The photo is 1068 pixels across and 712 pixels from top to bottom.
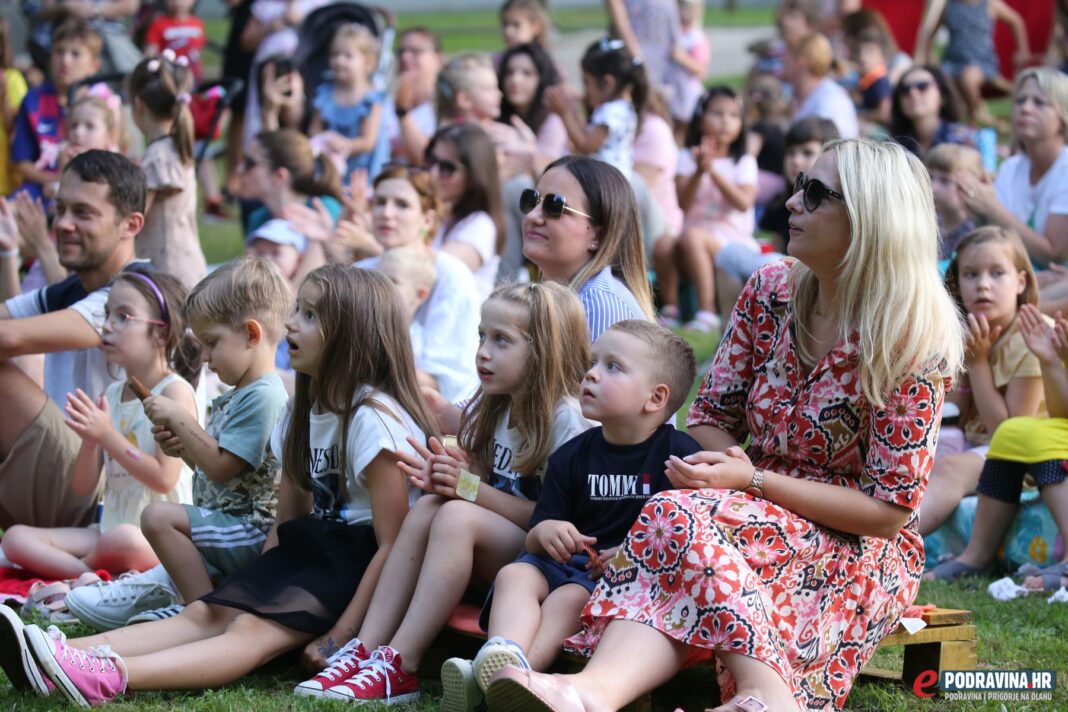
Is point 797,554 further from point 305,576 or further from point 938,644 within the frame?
point 305,576

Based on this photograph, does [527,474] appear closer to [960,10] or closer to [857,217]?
[857,217]

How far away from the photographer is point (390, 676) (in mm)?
3697

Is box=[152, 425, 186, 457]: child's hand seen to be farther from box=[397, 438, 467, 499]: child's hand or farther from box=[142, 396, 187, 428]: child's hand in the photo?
box=[397, 438, 467, 499]: child's hand

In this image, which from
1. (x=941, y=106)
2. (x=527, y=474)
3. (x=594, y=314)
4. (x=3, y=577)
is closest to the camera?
(x=527, y=474)

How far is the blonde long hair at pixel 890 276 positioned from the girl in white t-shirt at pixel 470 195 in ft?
12.8

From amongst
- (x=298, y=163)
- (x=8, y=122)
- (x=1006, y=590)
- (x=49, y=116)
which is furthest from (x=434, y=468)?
(x=8, y=122)

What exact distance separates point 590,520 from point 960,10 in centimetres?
1100

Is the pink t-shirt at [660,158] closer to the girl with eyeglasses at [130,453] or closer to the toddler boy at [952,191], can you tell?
the toddler boy at [952,191]

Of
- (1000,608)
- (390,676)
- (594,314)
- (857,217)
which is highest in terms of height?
(857,217)

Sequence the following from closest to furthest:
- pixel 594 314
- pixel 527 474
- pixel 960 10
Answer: pixel 527 474 → pixel 594 314 → pixel 960 10

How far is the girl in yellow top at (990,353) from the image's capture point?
17.0 feet

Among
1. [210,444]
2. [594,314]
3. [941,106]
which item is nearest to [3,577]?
[210,444]

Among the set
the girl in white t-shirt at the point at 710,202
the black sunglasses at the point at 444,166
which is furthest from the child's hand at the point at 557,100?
the black sunglasses at the point at 444,166

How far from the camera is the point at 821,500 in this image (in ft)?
11.4
